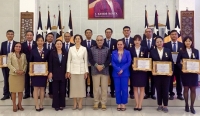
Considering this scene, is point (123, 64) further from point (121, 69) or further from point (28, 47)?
point (28, 47)

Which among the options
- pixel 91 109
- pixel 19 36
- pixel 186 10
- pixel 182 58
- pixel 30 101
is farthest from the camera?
pixel 19 36

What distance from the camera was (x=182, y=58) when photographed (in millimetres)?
4719

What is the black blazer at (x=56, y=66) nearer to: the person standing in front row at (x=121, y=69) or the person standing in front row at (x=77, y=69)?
the person standing in front row at (x=77, y=69)

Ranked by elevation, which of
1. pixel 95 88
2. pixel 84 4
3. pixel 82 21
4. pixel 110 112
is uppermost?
pixel 84 4

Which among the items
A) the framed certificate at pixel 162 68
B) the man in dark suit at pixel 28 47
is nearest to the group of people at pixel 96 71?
the framed certificate at pixel 162 68

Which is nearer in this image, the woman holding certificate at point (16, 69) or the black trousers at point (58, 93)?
the woman holding certificate at point (16, 69)

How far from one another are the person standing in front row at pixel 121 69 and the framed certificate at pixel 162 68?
1.87 ft

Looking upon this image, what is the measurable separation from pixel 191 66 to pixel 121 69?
1.41 m

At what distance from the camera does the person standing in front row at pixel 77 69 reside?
15.8 feet

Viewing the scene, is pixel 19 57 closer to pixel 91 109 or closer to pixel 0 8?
pixel 91 109

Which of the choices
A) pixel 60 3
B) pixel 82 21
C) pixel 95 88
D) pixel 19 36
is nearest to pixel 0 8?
pixel 19 36

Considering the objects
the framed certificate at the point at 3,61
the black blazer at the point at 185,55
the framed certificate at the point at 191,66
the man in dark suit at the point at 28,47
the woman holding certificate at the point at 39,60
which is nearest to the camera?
the framed certificate at the point at 191,66

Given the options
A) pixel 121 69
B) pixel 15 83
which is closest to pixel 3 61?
pixel 15 83

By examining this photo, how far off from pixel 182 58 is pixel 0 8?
6622mm
